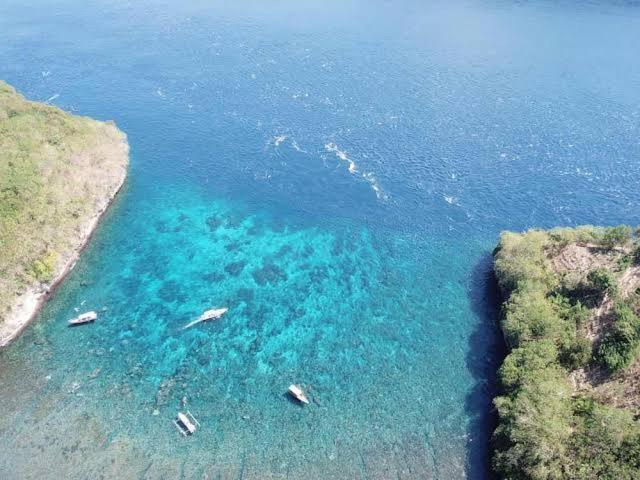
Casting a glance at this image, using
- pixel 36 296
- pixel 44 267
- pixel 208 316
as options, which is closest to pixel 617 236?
pixel 208 316

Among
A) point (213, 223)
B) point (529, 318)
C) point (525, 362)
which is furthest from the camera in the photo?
point (213, 223)

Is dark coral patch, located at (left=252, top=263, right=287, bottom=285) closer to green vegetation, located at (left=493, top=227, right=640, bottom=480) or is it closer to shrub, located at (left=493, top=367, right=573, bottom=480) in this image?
green vegetation, located at (left=493, top=227, right=640, bottom=480)

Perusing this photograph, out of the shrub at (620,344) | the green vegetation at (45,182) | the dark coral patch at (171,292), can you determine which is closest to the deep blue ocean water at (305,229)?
the dark coral patch at (171,292)

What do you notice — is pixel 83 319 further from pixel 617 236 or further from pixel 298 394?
pixel 617 236

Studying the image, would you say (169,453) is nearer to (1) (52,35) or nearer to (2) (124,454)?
(2) (124,454)

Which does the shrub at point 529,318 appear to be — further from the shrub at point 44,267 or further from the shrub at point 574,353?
the shrub at point 44,267
